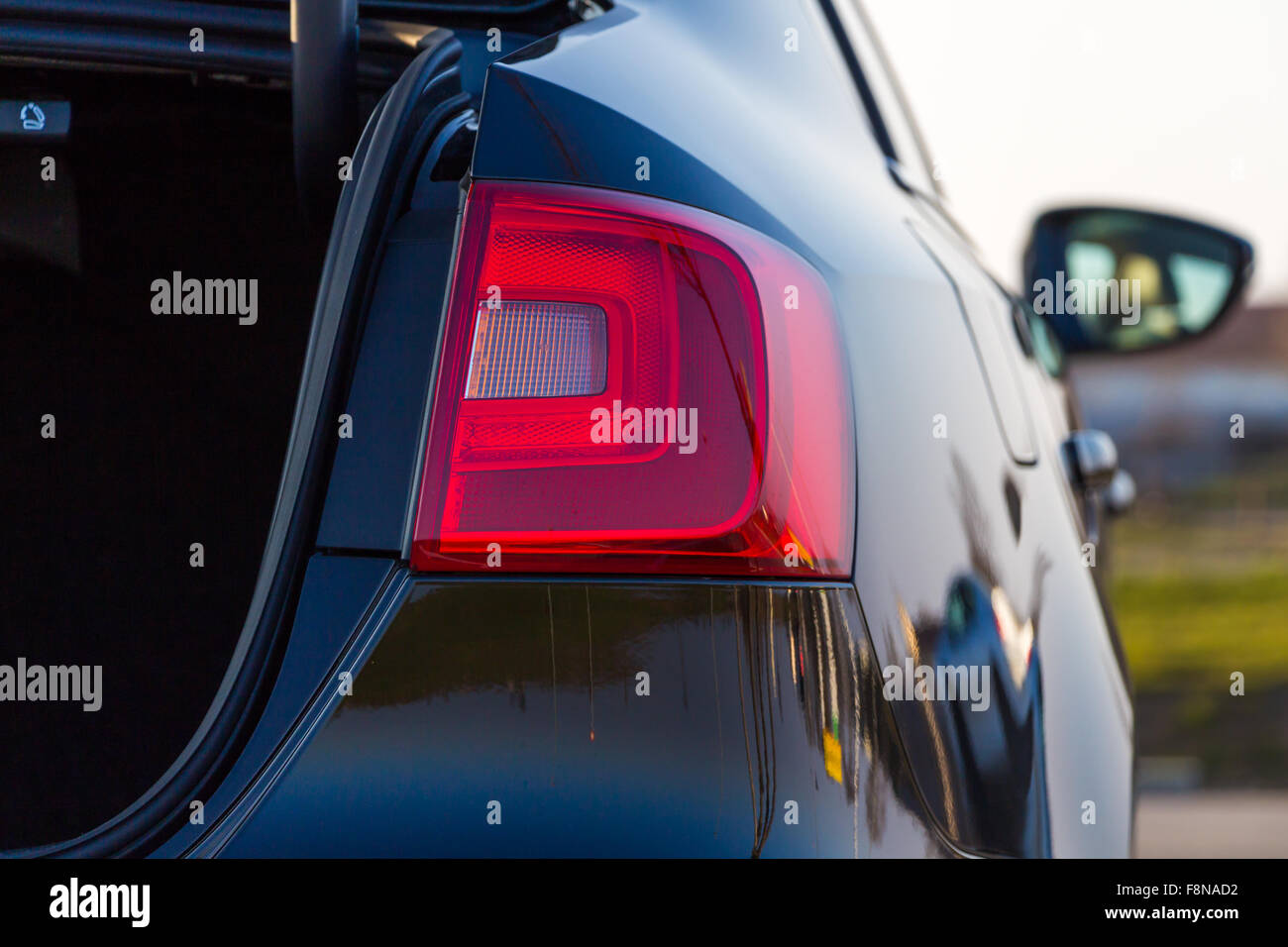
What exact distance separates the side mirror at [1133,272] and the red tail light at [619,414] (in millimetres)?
1841

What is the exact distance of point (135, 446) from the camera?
6.18ft

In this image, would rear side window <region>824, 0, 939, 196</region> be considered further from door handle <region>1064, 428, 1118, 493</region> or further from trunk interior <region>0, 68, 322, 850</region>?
trunk interior <region>0, 68, 322, 850</region>

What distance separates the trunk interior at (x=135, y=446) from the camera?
1793mm

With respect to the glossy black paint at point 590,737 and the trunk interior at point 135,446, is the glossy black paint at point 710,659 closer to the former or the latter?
the glossy black paint at point 590,737

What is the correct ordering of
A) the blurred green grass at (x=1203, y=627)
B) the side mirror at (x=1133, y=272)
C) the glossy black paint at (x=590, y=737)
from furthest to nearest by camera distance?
1. the blurred green grass at (x=1203, y=627)
2. the side mirror at (x=1133, y=272)
3. the glossy black paint at (x=590, y=737)

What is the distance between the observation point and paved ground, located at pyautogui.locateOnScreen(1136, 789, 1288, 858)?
20.2 ft

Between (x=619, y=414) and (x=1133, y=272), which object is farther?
(x=1133, y=272)

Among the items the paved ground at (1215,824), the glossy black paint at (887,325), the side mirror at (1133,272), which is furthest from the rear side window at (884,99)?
the paved ground at (1215,824)

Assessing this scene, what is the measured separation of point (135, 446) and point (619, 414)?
1.15 m

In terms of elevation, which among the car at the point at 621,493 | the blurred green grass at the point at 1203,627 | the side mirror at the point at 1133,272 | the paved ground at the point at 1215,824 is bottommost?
the paved ground at the point at 1215,824

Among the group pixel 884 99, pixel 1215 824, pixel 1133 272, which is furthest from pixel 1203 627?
pixel 884 99

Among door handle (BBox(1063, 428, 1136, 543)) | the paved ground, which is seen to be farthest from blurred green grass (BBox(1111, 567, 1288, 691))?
door handle (BBox(1063, 428, 1136, 543))

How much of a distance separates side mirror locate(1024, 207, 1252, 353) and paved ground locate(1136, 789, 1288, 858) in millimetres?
3624

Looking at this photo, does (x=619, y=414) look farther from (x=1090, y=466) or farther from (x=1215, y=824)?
(x=1215, y=824)
